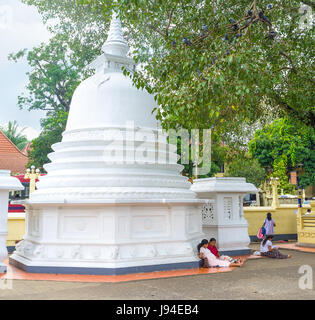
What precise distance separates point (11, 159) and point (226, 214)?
22.0 meters

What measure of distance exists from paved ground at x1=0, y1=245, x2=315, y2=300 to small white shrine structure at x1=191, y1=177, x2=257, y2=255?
10.3 feet

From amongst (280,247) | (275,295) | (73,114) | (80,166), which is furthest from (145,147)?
(280,247)

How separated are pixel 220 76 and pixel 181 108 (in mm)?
902

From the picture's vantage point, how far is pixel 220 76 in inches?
243

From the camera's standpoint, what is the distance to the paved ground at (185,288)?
609 centimetres

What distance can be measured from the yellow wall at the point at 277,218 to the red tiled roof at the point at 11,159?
19959 mm

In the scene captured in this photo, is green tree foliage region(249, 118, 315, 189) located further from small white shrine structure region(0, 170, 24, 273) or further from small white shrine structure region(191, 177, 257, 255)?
small white shrine structure region(0, 170, 24, 273)

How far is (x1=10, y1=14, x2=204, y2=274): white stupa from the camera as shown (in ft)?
26.6

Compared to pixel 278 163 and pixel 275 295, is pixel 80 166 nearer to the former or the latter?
pixel 275 295

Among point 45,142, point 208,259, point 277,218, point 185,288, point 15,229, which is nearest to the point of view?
point 185,288

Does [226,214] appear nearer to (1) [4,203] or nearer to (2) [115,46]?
(2) [115,46]

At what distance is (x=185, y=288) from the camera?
670cm

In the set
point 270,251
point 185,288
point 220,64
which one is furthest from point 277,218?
point 220,64

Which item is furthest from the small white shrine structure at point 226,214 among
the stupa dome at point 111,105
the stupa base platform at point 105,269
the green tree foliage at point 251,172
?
the green tree foliage at point 251,172
